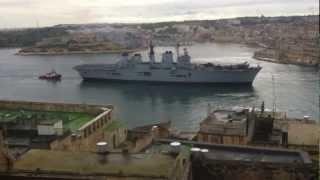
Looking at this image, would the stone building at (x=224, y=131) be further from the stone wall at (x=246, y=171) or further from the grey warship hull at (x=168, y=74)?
the grey warship hull at (x=168, y=74)

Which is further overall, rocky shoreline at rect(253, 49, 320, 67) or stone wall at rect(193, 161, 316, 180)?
rocky shoreline at rect(253, 49, 320, 67)

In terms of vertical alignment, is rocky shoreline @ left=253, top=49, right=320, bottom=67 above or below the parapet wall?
below

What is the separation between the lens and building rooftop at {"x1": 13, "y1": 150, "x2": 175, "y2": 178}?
603 cm

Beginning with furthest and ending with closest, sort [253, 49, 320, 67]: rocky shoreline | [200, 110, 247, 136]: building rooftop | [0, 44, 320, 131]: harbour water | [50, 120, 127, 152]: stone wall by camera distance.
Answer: [253, 49, 320, 67]: rocky shoreline
[0, 44, 320, 131]: harbour water
[200, 110, 247, 136]: building rooftop
[50, 120, 127, 152]: stone wall

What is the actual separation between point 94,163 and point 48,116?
23.1 ft

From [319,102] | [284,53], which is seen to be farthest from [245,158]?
[284,53]

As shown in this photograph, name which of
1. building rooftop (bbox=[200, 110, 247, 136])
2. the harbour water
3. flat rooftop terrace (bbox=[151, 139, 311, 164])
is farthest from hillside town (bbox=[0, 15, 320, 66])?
flat rooftop terrace (bbox=[151, 139, 311, 164])

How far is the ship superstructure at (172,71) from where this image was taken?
124ft

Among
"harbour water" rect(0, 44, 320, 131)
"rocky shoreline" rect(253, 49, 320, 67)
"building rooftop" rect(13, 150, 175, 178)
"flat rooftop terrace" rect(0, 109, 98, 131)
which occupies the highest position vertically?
"building rooftop" rect(13, 150, 175, 178)

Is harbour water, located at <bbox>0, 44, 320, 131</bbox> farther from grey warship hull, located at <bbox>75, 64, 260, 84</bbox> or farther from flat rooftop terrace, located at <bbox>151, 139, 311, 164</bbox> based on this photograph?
flat rooftop terrace, located at <bbox>151, 139, 311, 164</bbox>

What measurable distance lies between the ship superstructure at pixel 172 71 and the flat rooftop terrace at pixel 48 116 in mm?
24787

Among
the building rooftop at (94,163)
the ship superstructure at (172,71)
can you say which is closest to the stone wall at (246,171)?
the building rooftop at (94,163)

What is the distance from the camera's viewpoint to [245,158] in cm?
845

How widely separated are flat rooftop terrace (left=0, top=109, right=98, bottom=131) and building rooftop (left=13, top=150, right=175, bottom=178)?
5.31 m
